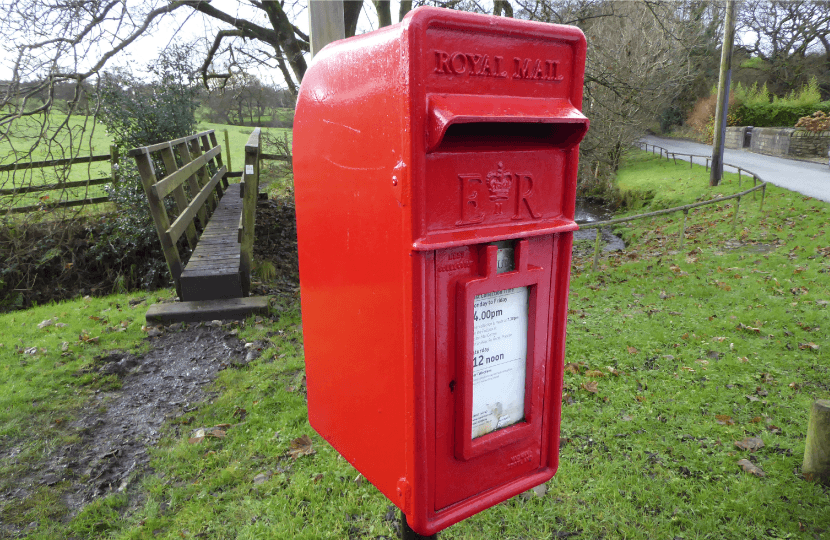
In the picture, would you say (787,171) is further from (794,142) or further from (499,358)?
(499,358)

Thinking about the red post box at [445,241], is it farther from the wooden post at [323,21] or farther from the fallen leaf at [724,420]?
the fallen leaf at [724,420]

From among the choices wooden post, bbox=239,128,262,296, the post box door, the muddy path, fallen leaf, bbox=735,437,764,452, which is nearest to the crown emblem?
the post box door

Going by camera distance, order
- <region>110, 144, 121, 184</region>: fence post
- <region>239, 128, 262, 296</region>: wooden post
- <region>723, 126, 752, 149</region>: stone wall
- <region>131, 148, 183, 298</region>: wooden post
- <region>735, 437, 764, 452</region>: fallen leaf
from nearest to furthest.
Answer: <region>735, 437, 764, 452</region>: fallen leaf → <region>131, 148, 183, 298</region>: wooden post → <region>239, 128, 262, 296</region>: wooden post → <region>110, 144, 121, 184</region>: fence post → <region>723, 126, 752, 149</region>: stone wall

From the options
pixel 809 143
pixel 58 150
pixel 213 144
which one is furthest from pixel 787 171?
pixel 58 150

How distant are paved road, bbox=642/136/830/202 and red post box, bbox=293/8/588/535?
544 inches

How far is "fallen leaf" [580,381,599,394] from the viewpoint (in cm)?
442

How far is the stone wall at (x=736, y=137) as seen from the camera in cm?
2512

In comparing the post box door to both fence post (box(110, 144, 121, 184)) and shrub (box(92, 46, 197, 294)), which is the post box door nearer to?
shrub (box(92, 46, 197, 294))

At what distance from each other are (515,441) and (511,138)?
1058 mm

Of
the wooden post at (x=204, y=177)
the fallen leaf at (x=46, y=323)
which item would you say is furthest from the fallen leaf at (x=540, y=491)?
the wooden post at (x=204, y=177)

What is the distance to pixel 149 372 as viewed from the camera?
4664 mm

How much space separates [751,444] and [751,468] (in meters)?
0.32

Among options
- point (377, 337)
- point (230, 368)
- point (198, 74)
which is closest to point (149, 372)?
point (230, 368)

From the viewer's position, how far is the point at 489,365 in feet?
5.75
